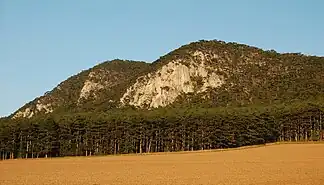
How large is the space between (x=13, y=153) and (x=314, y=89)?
10398 centimetres

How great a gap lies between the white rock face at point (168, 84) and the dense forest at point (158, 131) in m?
72.8

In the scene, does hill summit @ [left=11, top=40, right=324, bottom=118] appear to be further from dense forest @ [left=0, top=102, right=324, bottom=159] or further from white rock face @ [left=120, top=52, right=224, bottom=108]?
dense forest @ [left=0, top=102, right=324, bottom=159]

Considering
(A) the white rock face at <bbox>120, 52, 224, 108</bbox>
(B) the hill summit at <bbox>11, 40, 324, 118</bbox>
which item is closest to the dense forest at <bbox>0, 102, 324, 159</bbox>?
(B) the hill summit at <bbox>11, 40, 324, 118</bbox>

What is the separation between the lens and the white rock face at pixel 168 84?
183875 millimetres

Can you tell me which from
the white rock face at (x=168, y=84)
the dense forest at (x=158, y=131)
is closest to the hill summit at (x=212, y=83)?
the white rock face at (x=168, y=84)

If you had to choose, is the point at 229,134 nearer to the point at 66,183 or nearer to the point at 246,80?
the point at 66,183

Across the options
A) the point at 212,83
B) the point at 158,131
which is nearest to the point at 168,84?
the point at 212,83

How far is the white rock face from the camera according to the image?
184m

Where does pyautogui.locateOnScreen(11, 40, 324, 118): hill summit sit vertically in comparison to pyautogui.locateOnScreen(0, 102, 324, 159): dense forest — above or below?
above

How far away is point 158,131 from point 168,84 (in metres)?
82.3

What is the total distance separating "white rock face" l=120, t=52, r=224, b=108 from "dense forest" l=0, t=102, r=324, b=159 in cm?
7279

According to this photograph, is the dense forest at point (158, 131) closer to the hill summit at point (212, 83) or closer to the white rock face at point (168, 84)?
the hill summit at point (212, 83)

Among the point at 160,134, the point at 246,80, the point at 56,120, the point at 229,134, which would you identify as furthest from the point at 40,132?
the point at 246,80

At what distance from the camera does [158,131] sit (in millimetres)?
106438
